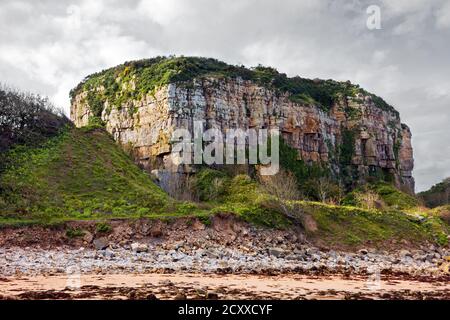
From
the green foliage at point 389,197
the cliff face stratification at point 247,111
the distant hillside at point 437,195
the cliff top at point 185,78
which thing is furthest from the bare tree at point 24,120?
the distant hillside at point 437,195

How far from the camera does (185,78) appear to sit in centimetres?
6544

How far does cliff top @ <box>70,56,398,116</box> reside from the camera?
67.0 meters

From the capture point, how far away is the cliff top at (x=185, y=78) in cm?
6700

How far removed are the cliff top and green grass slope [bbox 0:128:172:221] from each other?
26850 mm

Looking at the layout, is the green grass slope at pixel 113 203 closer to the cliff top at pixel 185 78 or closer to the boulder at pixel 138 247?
the boulder at pixel 138 247

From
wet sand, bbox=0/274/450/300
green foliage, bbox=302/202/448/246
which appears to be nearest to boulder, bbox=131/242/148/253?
wet sand, bbox=0/274/450/300

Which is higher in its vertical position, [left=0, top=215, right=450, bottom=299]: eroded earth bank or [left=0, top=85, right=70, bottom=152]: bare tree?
[left=0, top=85, right=70, bottom=152]: bare tree

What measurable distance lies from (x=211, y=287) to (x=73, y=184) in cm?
2136

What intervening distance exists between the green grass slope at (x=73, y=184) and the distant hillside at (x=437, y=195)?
60.2 metres

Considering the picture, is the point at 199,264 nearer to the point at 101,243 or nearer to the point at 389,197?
the point at 101,243

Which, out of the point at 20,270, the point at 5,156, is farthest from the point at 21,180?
the point at 20,270

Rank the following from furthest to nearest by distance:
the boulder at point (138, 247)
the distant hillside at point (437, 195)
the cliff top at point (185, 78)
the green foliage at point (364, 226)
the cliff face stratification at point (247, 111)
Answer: the distant hillside at point (437, 195), the cliff top at point (185, 78), the cliff face stratification at point (247, 111), the green foliage at point (364, 226), the boulder at point (138, 247)

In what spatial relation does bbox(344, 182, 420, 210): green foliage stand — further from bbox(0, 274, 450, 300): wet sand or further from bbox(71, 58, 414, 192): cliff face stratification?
bbox(0, 274, 450, 300): wet sand

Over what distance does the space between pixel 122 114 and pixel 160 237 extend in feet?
147
